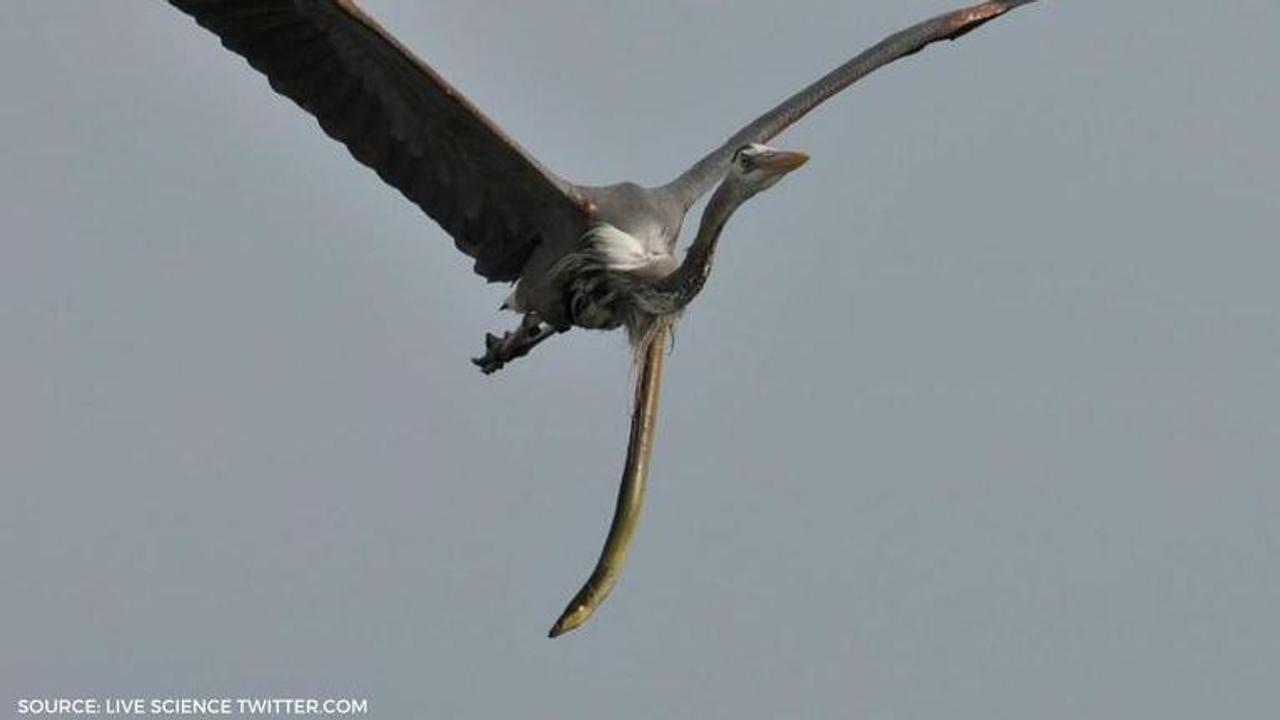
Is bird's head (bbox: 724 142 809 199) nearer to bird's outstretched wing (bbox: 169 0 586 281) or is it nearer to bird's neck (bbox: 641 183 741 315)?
bird's neck (bbox: 641 183 741 315)

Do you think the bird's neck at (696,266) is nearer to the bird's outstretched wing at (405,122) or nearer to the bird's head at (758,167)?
the bird's head at (758,167)

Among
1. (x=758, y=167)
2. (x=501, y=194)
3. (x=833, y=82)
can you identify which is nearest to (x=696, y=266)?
(x=758, y=167)

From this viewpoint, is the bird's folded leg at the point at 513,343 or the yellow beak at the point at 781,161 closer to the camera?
the yellow beak at the point at 781,161

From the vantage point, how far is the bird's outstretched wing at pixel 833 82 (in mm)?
26281

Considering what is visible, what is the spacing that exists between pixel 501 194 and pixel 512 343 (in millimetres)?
1214

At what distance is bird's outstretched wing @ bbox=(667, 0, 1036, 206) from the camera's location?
86.2 ft

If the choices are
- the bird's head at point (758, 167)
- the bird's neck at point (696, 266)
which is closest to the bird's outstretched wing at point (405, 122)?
the bird's neck at point (696, 266)

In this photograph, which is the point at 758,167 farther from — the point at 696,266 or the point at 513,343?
the point at 513,343

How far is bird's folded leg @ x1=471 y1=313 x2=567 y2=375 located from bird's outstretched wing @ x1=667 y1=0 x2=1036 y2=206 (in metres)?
1.36

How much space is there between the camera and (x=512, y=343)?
2612 cm

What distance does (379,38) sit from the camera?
24094 millimetres

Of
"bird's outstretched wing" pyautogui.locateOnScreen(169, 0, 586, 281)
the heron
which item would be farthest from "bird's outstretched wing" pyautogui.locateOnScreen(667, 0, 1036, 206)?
"bird's outstretched wing" pyautogui.locateOnScreen(169, 0, 586, 281)

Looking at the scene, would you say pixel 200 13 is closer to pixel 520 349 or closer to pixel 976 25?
pixel 520 349

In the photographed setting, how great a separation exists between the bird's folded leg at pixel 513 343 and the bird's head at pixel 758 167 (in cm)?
303
